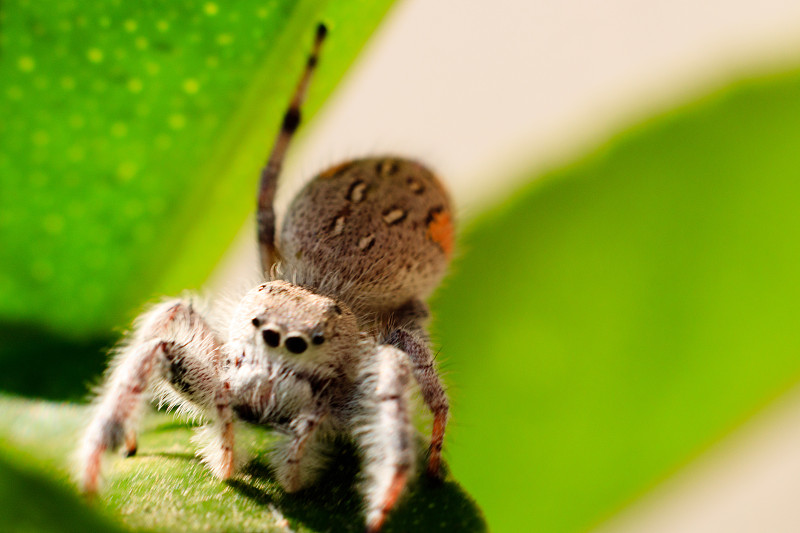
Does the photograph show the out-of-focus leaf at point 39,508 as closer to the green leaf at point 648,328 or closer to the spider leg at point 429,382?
the spider leg at point 429,382

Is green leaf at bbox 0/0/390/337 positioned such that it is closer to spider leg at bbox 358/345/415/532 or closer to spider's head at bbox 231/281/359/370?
spider's head at bbox 231/281/359/370

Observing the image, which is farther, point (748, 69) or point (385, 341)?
point (748, 69)

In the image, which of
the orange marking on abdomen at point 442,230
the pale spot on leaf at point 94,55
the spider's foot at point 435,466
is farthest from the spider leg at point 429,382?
the pale spot on leaf at point 94,55

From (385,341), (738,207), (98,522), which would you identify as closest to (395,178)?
(385,341)

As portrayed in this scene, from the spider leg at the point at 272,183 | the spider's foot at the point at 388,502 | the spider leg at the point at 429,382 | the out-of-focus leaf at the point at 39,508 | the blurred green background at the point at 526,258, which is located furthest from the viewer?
the spider leg at the point at 272,183

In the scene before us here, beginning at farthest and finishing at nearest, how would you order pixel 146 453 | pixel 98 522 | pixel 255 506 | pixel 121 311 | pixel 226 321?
pixel 121 311, pixel 226 321, pixel 146 453, pixel 255 506, pixel 98 522

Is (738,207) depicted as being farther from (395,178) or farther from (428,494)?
(428,494)
